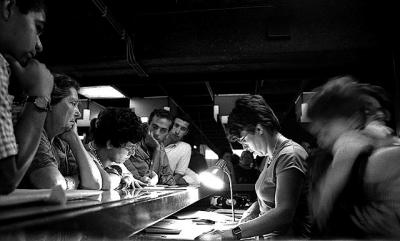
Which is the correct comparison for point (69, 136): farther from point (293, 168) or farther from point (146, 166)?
point (146, 166)

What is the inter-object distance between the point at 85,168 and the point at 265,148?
1.55 meters

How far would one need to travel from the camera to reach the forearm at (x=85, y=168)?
262 centimetres

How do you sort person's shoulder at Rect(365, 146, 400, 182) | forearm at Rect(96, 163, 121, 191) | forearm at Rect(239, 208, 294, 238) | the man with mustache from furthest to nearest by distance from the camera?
the man with mustache
forearm at Rect(96, 163, 121, 191)
forearm at Rect(239, 208, 294, 238)
person's shoulder at Rect(365, 146, 400, 182)

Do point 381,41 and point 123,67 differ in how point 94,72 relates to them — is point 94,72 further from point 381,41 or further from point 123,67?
point 381,41

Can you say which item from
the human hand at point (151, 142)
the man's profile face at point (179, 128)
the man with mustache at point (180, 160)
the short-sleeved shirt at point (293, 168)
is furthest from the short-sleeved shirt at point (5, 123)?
the man's profile face at point (179, 128)

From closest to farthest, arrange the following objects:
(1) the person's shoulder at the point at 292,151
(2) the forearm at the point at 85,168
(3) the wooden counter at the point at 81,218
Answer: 1. (3) the wooden counter at the point at 81,218
2. (1) the person's shoulder at the point at 292,151
3. (2) the forearm at the point at 85,168

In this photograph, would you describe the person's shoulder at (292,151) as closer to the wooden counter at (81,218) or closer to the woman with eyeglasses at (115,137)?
the wooden counter at (81,218)

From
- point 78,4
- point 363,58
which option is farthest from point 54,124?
point 363,58

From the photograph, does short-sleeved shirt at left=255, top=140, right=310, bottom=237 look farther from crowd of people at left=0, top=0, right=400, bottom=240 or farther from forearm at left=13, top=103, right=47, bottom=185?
forearm at left=13, top=103, right=47, bottom=185

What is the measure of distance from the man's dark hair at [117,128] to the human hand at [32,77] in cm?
165

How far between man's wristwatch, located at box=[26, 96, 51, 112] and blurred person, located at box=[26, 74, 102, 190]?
2.43 ft

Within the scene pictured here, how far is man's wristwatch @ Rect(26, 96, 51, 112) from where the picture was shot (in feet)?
4.63

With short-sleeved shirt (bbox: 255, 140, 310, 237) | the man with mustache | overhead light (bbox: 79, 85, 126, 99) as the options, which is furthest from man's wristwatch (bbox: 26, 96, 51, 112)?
overhead light (bbox: 79, 85, 126, 99)

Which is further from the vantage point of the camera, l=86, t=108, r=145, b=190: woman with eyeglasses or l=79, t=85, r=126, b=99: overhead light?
l=79, t=85, r=126, b=99: overhead light
